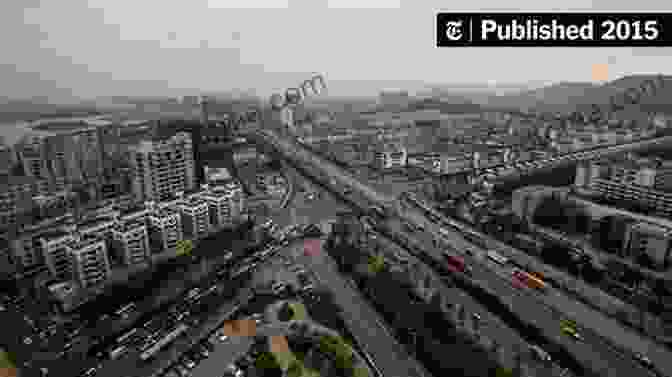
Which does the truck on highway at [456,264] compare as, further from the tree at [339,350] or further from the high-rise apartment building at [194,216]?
the high-rise apartment building at [194,216]

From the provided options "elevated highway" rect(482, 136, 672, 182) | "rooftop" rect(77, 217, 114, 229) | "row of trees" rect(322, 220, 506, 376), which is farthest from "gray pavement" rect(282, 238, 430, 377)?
"elevated highway" rect(482, 136, 672, 182)

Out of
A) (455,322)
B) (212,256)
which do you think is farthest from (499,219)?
(212,256)

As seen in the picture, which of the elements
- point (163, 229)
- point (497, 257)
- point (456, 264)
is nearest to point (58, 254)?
point (163, 229)

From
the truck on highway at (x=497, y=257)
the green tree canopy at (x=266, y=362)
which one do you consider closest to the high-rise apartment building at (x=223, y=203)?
the green tree canopy at (x=266, y=362)

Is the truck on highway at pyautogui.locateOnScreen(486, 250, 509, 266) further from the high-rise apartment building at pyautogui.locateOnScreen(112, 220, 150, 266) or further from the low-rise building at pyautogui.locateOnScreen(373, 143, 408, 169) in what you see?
the low-rise building at pyautogui.locateOnScreen(373, 143, 408, 169)

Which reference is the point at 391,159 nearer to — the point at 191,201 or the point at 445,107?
the point at 191,201

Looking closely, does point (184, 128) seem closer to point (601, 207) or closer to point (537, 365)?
point (537, 365)
